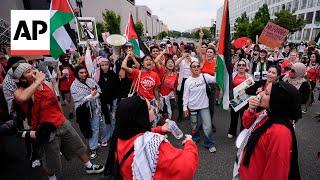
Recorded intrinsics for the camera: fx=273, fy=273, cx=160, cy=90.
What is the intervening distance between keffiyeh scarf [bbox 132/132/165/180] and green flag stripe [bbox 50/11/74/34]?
3.78 meters

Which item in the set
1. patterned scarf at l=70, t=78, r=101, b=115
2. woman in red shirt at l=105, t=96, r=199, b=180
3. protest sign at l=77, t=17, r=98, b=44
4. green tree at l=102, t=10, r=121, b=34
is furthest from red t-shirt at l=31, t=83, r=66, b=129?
green tree at l=102, t=10, r=121, b=34

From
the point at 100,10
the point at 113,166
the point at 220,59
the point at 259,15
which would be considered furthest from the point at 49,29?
the point at 100,10

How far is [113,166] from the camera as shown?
2434 millimetres

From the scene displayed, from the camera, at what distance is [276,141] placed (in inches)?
90.5

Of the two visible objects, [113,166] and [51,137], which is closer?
[113,166]

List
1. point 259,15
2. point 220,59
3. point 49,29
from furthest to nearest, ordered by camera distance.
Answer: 1. point 259,15
2. point 49,29
3. point 220,59

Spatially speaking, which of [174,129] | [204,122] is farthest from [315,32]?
[174,129]

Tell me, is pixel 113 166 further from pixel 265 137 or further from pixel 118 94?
pixel 118 94

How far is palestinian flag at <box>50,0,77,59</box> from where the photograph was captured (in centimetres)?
506

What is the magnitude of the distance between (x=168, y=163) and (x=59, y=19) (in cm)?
411

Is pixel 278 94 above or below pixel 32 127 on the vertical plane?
above

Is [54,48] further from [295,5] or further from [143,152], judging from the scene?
[295,5]

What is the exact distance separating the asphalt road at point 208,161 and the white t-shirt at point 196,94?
1009 mm

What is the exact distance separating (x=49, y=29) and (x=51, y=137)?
7.35 feet
